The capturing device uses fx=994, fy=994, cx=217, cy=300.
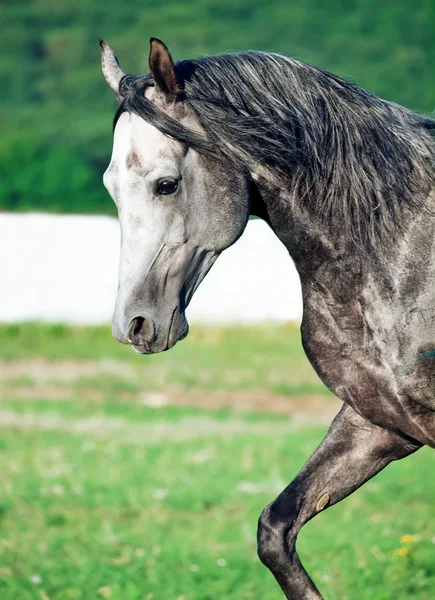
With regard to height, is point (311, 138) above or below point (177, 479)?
above

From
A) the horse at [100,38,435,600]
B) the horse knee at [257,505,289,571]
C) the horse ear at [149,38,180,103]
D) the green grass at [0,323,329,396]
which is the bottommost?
the green grass at [0,323,329,396]

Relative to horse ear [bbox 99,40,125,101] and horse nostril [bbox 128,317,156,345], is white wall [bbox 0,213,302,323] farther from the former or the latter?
horse nostril [bbox 128,317,156,345]

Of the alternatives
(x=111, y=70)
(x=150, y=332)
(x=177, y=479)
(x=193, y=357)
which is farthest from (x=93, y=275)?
(x=150, y=332)

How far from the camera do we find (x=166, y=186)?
3.02 metres

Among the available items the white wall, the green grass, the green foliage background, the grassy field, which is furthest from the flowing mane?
the green foliage background

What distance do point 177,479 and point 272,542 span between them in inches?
144

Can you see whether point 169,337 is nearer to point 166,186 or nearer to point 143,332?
point 143,332

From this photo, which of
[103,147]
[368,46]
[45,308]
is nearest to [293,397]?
[45,308]

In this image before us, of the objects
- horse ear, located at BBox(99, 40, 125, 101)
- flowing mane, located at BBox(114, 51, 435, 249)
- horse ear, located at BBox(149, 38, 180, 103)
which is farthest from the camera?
horse ear, located at BBox(99, 40, 125, 101)

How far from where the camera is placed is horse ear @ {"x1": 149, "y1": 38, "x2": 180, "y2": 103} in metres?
2.94

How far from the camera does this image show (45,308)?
13656 millimetres

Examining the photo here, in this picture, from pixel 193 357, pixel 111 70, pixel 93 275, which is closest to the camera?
pixel 111 70

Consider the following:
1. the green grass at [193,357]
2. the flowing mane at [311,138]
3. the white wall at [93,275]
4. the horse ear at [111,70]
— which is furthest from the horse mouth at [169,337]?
the white wall at [93,275]

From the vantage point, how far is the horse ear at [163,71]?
294 centimetres
